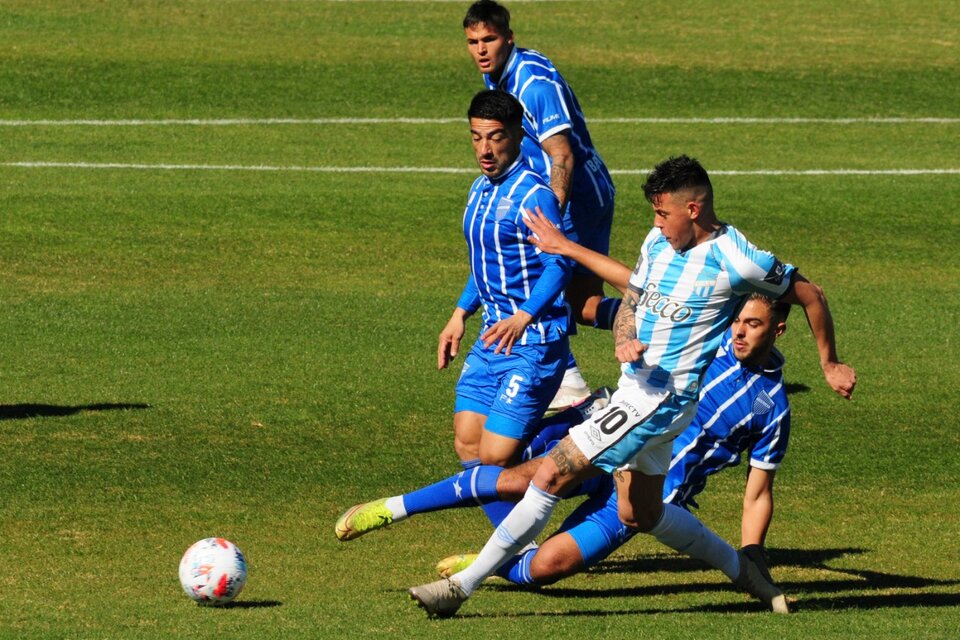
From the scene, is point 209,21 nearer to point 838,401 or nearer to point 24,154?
point 24,154

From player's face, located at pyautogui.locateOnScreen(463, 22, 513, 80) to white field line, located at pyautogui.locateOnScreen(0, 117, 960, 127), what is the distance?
543 inches

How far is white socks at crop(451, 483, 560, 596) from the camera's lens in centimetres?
747

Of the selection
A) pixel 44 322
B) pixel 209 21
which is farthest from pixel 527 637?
pixel 209 21

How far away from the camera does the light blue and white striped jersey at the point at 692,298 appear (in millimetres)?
7207

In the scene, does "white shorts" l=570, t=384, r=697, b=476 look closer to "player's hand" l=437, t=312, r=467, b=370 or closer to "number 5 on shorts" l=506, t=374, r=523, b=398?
"number 5 on shorts" l=506, t=374, r=523, b=398

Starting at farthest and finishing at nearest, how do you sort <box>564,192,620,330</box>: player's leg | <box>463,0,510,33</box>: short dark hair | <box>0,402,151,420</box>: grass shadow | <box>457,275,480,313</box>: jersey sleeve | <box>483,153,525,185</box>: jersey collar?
<box>0,402,151,420</box>: grass shadow, <box>463,0,510,33</box>: short dark hair, <box>564,192,620,330</box>: player's leg, <box>457,275,480,313</box>: jersey sleeve, <box>483,153,525,185</box>: jersey collar

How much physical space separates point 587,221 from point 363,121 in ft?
46.2

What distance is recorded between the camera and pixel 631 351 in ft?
23.5

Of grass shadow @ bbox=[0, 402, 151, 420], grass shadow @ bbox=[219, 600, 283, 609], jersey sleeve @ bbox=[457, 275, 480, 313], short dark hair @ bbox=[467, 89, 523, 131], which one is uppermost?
short dark hair @ bbox=[467, 89, 523, 131]

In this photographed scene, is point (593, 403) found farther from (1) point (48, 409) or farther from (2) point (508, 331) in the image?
(1) point (48, 409)

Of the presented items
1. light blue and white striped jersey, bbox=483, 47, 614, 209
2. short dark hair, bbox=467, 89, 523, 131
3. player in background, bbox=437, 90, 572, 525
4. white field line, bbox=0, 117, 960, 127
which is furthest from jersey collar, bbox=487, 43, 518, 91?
white field line, bbox=0, 117, 960, 127

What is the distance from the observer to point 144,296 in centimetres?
1559

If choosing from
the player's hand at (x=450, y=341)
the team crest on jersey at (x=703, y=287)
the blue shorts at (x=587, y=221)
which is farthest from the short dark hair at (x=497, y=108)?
the blue shorts at (x=587, y=221)

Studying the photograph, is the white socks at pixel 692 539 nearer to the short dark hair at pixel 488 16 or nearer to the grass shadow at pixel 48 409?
the short dark hair at pixel 488 16
